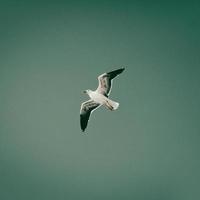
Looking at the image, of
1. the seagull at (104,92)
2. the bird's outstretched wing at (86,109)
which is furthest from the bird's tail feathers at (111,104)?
the bird's outstretched wing at (86,109)

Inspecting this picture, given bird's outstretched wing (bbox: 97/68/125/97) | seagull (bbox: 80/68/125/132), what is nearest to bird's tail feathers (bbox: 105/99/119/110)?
seagull (bbox: 80/68/125/132)

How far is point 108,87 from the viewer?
7246 millimetres

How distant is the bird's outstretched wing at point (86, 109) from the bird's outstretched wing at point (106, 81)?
9.4 inches

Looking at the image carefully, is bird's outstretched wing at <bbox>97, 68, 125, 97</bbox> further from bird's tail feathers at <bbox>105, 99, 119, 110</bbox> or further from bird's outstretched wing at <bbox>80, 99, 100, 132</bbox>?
bird's outstretched wing at <bbox>80, 99, 100, 132</bbox>

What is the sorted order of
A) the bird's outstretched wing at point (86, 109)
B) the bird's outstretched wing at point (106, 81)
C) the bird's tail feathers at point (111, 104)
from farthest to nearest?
the bird's outstretched wing at point (86, 109) < the bird's outstretched wing at point (106, 81) < the bird's tail feathers at point (111, 104)

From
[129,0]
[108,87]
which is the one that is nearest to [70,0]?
[129,0]

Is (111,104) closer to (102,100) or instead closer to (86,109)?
(102,100)

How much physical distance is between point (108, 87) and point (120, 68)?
59cm

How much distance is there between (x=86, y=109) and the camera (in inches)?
295

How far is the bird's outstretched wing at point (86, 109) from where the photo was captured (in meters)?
Result: 7.44

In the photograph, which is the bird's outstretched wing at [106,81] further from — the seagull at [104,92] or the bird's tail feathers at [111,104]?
the bird's tail feathers at [111,104]

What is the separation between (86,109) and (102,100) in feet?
1.07

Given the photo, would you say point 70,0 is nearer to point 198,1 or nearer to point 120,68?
point 120,68

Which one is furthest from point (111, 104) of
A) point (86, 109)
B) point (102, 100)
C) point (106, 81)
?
point (86, 109)
